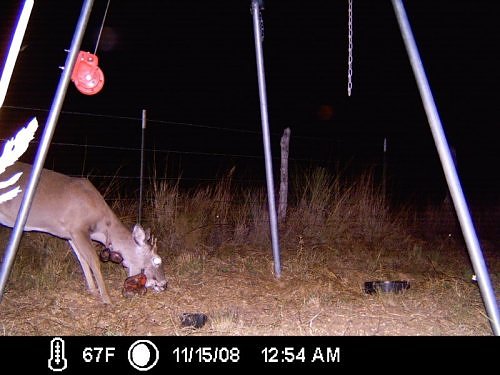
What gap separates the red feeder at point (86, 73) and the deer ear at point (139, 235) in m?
1.80

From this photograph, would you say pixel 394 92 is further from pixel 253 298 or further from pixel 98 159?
pixel 253 298

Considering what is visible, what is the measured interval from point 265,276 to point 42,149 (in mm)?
2836

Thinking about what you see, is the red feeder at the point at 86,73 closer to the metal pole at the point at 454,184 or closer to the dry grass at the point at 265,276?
the dry grass at the point at 265,276

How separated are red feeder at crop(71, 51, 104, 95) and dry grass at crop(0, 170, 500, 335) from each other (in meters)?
1.83

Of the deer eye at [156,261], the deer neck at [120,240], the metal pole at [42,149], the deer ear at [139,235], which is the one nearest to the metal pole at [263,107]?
the deer eye at [156,261]

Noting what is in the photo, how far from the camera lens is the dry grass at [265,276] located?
381 cm

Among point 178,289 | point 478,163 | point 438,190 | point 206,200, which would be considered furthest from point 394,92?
point 178,289

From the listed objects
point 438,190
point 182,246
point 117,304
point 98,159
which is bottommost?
point 117,304

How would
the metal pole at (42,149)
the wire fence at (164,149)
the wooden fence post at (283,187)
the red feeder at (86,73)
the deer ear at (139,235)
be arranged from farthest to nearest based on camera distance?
1. the wire fence at (164,149)
2. the wooden fence post at (283,187)
3. the deer ear at (139,235)
4. the red feeder at (86,73)
5. the metal pole at (42,149)

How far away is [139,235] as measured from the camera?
519cm

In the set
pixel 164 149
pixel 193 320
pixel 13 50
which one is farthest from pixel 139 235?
pixel 164 149

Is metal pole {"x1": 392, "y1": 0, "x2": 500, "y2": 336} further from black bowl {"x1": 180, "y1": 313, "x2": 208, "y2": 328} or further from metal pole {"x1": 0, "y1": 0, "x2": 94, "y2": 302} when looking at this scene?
metal pole {"x1": 0, "y1": 0, "x2": 94, "y2": 302}

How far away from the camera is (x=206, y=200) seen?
732 centimetres

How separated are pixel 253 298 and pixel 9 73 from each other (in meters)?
2.78
